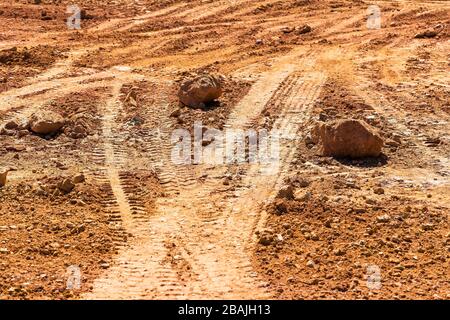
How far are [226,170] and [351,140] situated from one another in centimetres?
169

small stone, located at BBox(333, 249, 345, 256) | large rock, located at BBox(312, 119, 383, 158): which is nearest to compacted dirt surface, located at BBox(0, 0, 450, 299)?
small stone, located at BBox(333, 249, 345, 256)

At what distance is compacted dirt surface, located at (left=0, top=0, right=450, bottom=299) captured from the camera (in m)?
→ 8.09

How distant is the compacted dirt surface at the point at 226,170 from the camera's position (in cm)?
809

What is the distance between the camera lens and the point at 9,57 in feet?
50.6

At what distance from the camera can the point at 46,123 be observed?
1201 centimetres

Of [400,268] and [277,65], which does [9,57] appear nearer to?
[277,65]

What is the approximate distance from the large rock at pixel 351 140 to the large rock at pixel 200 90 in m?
2.42

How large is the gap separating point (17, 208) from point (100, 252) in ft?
5.24

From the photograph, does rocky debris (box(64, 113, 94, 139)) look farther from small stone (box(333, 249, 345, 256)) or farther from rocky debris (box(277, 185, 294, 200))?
small stone (box(333, 249, 345, 256))

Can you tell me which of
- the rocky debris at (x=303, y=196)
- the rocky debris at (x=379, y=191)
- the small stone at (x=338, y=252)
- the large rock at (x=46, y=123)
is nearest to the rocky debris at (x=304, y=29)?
the large rock at (x=46, y=123)

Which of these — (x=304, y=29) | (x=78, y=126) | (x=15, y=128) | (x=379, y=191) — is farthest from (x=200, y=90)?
(x=304, y=29)

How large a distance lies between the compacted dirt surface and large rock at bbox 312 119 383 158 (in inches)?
5.0

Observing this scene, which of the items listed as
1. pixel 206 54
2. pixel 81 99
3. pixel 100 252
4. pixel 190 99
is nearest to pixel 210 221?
pixel 100 252

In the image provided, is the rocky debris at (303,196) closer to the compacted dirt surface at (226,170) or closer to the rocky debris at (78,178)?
the compacted dirt surface at (226,170)
